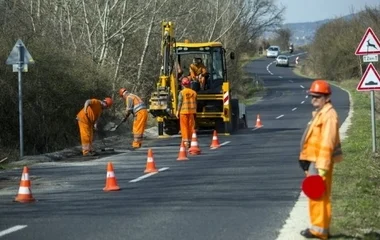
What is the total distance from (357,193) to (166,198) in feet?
9.75

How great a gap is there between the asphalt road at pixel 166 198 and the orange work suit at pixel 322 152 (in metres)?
0.87

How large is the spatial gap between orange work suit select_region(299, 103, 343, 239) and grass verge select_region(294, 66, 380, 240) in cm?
48

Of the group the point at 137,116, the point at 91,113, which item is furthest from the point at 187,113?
the point at 91,113

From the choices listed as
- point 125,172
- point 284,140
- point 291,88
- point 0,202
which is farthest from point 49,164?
point 291,88

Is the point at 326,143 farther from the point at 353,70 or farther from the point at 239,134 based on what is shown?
the point at 353,70

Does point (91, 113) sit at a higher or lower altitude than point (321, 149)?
lower

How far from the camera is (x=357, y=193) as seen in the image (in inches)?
524

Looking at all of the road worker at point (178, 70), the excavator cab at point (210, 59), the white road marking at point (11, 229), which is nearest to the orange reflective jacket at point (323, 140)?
the white road marking at point (11, 229)

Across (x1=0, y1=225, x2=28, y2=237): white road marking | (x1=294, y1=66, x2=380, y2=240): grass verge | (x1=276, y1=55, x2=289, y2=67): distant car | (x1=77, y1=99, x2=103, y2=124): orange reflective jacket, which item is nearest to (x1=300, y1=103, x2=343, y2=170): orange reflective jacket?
(x1=294, y1=66, x2=380, y2=240): grass verge

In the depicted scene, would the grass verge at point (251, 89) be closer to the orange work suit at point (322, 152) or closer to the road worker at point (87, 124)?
the road worker at point (87, 124)

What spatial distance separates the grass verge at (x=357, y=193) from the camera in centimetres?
1026

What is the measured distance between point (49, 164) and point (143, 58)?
15.6m

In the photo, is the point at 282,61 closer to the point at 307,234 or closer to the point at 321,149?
the point at 307,234

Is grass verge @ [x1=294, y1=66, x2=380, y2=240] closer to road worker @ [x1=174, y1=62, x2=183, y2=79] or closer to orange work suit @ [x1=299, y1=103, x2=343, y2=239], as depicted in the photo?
orange work suit @ [x1=299, y1=103, x2=343, y2=239]
